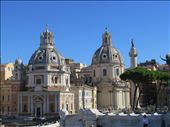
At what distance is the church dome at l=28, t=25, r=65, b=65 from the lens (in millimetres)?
75312

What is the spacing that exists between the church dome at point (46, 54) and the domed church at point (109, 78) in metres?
9.01

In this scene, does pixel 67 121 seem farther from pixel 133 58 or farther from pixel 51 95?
pixel 133 58

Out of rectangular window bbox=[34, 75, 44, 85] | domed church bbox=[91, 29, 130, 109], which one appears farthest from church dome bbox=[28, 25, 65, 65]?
domed church bbox=[91, 29, 130, 109]

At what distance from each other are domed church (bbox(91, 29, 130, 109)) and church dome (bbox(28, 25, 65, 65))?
901 cm

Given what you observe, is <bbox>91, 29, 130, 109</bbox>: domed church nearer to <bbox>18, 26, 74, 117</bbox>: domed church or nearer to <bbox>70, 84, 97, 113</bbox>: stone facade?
<bbox>70, 84, 97, 113</bbox>: stone facade

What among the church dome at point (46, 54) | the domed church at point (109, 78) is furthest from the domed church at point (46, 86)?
the domed church at point (109, 78)

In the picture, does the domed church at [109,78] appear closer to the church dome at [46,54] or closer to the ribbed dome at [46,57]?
the church dome at [46,54]

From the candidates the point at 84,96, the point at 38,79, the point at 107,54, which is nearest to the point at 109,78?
the point at 107,54

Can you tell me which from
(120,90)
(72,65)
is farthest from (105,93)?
(72,65)

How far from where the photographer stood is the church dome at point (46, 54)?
75.3 m

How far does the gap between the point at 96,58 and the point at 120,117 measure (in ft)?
164

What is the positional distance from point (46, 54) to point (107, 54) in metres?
13.2

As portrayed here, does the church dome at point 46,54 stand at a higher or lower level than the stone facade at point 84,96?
higher

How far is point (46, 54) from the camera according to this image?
2970 inches
